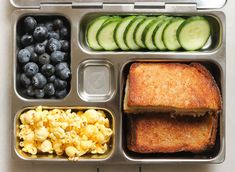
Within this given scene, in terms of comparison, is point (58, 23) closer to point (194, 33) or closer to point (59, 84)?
point (59, 84)

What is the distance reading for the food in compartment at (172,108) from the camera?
1.38m

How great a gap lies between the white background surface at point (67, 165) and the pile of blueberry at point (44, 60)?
72 mm

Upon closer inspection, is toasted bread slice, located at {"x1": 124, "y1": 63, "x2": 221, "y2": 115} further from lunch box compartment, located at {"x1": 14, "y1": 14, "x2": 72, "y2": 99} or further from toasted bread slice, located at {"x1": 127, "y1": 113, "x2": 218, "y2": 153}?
lunch box compartment, located at {"x1": 14, "y1": 14, "x2": 72, "y2": 99}

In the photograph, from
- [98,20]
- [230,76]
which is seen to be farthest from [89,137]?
[230,76]

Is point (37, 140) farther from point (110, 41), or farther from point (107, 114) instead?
point (110, 41)

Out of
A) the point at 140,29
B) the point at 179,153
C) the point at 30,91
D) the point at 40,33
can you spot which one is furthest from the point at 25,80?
the point at 179,153

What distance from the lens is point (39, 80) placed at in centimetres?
142

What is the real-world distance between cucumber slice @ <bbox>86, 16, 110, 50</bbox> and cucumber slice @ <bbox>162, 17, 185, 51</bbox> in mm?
177

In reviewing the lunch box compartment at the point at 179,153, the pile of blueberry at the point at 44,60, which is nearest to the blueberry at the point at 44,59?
the pile of blueberry at the point at 44,60

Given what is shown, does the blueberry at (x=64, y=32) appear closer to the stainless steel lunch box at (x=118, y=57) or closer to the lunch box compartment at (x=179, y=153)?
the stainless steel lunch box at (x=118, y=57)

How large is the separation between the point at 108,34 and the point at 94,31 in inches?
1.8

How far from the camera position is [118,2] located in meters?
1.44

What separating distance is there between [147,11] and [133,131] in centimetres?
35

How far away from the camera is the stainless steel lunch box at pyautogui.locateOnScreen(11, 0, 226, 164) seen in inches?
55.6
